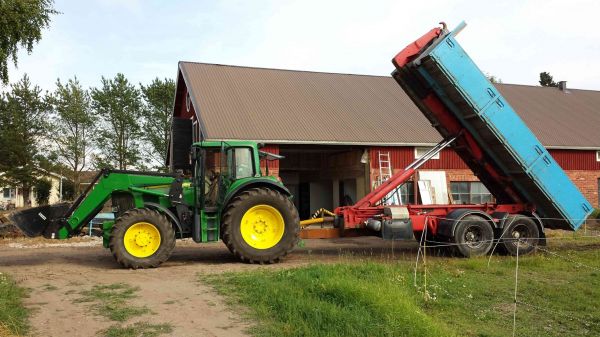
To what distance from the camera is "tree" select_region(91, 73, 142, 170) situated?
148 feet

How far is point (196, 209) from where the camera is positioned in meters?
10.4

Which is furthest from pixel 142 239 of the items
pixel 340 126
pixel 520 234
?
pixel 340 126

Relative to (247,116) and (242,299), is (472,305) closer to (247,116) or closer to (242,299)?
(242,299)

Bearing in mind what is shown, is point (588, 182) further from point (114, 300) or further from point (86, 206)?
point (114, 300)

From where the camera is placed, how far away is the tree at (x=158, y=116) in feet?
151

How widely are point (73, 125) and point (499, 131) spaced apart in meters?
40.7

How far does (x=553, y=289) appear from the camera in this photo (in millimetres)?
7773

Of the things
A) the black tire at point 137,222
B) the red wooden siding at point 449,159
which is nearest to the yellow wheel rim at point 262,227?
the black tire at point 137,222

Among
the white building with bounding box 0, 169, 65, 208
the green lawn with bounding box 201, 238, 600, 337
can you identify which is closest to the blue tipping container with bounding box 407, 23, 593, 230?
the green lawn with bounding box 201, 238, 600, 337

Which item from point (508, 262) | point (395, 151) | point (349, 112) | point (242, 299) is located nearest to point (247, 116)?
point (349, 112)

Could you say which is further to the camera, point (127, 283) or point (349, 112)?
point (349, 112)

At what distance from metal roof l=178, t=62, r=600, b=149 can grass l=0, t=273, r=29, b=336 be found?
12.0 metres

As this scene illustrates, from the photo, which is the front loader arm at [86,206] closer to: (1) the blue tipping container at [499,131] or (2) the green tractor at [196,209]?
(2) the green tractor at [196,209]

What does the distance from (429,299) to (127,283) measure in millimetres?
4754
